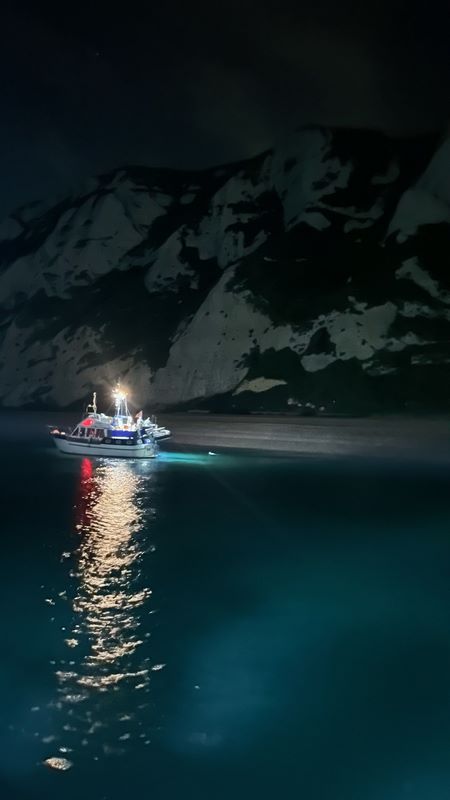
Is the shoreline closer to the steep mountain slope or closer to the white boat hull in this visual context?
the white boat hull

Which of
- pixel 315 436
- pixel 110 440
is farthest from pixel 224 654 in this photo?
pixel 110 440

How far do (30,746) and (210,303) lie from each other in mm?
103956

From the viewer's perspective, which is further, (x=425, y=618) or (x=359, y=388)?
(x=359, y=388)

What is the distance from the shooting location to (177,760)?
450 inches

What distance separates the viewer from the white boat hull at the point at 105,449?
68.4 meters

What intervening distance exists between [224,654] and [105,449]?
187ft

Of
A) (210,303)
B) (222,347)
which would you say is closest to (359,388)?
(222,347)

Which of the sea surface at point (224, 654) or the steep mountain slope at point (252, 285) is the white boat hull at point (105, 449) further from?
the sea surface at point (224, 654)

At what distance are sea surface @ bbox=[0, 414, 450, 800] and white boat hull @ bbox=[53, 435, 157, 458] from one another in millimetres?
31562

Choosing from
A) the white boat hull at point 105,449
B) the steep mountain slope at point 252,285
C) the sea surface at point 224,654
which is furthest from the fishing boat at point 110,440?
the sea surface at point 224,654

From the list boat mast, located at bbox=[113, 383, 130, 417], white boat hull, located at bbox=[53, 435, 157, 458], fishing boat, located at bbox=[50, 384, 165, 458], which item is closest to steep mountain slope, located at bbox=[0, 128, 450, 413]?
boat mast, located at bbox=[113, 383, 130, 417]

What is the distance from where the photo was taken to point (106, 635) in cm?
1733

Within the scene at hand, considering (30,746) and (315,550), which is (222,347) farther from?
(30,746)

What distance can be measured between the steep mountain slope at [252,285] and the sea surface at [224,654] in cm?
5529
